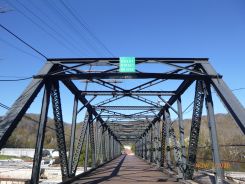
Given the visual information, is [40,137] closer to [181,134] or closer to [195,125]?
[195,125]

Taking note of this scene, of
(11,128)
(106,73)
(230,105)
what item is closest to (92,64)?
(106,73)

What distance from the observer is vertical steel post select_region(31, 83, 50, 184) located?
9.55 metres

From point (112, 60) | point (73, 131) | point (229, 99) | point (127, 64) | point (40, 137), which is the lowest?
point (40, 137)

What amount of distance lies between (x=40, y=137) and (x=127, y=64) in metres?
3.79

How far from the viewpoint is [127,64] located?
11.3m

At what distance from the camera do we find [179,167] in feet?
45.6

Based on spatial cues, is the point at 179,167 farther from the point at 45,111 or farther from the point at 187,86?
the point at 45,111

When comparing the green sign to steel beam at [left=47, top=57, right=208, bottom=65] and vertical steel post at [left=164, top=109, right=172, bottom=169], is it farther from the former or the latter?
vertical steel post at [left=164, top=109, right=172, bottom=169]

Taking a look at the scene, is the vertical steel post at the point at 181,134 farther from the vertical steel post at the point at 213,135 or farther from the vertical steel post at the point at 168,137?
the vertical steel post at the point at 213,135

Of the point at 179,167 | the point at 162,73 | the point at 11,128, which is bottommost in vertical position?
the point at 179,167

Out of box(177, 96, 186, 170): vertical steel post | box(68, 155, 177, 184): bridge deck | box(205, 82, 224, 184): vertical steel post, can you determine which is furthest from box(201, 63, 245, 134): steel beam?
box(68, 155, 177, 184): bridge deck

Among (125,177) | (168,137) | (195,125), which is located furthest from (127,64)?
(168,137)

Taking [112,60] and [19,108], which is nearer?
[19,108]

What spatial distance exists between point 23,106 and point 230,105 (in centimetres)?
583
